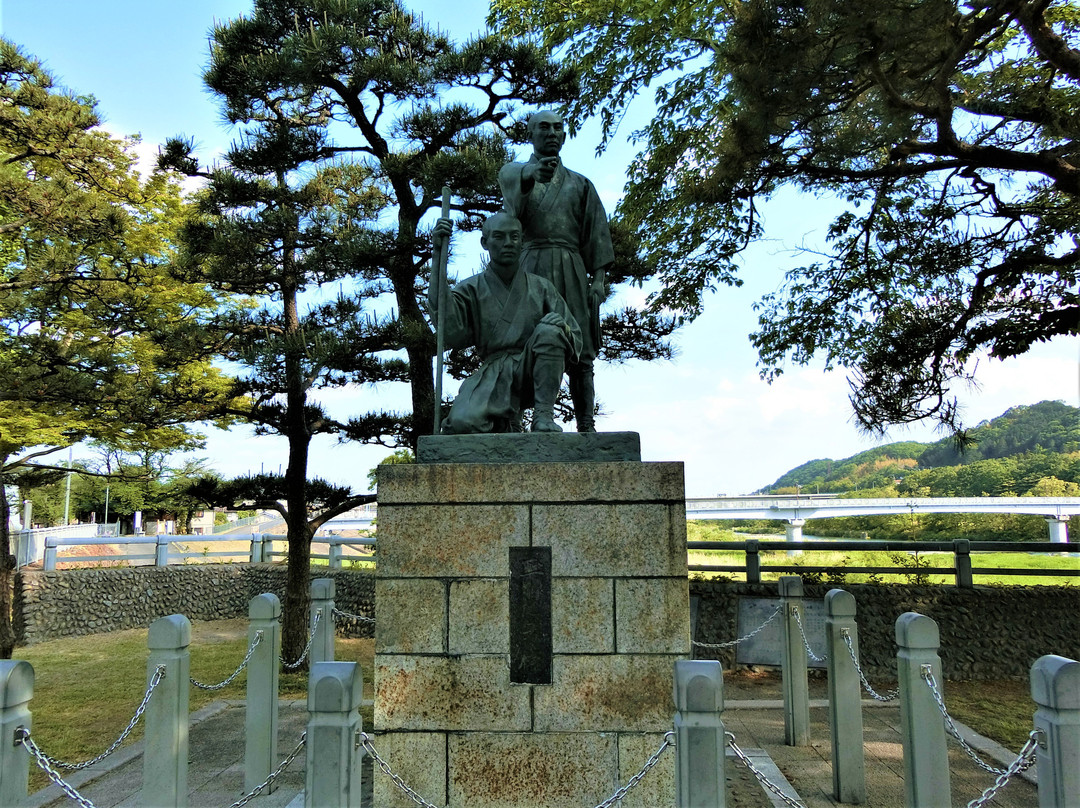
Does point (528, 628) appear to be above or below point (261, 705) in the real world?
above

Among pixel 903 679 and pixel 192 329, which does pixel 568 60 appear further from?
pixel 903 679

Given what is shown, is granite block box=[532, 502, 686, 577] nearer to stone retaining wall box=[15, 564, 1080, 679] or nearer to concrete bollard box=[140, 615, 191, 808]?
concrete bollard box=[140, 615, 191, 808]

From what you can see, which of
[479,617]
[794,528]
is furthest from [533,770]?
[794,528]

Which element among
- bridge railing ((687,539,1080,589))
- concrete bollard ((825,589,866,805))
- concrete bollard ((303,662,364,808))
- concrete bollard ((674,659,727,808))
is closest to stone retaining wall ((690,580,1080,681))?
bridge railing ((687,539,1080,589))

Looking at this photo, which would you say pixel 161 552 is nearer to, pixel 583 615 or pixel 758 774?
pixel 583 615

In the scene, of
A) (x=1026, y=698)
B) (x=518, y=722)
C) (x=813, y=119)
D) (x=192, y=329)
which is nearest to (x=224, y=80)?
(x=192, y=329)

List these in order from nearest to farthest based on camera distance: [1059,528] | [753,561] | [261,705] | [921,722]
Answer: [921,722]
[261,705]
[753,561]
[1059,528]

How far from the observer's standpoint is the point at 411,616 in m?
3.80

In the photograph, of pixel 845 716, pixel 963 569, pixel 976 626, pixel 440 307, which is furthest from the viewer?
pixel 963 569

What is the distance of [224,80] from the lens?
27.4 ft

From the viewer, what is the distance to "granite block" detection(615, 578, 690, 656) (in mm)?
3713

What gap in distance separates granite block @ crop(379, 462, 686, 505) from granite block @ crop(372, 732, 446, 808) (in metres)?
1.05

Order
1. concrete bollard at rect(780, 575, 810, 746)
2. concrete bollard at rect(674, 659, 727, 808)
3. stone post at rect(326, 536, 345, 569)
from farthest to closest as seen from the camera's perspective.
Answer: stone post at rect(326, 536, 345, 569) < concrete bollard at rect(780, 575, 810, 746) < concrete bollard at rect(674, 659, 727, 808)

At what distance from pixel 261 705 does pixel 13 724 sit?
1.93m
